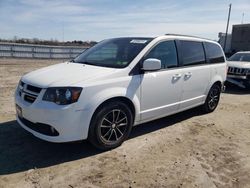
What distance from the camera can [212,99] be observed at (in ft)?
21.9

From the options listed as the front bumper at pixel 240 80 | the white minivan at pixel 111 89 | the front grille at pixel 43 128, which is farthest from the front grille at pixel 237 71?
the front grille at pixel 43 128

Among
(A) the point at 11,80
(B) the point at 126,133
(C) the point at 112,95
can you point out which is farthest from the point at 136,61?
(A) the point at 11,80

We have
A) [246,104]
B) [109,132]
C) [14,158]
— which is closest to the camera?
[14,158]

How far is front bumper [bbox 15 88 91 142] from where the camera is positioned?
3725 millimetres

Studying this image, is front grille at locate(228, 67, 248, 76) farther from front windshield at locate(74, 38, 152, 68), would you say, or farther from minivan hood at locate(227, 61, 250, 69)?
front windshield at locate(74, 38, 152, 68)

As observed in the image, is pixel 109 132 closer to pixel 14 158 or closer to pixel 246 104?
pixel 14 158

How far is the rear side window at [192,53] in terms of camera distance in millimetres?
5477

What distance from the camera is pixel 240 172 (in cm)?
387

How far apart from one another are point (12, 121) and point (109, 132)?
7.81 ft

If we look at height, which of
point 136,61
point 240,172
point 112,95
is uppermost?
point 136,61

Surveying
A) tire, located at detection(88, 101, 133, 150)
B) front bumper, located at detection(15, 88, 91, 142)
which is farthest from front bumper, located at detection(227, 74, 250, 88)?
A: front bumper, located at detection(15, 88, 91, 142)

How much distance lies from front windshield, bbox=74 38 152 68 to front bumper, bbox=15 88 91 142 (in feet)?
3.65

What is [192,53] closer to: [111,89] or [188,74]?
[188,74]

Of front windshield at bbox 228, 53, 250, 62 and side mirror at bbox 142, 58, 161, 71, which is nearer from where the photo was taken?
side mirror at bbox 142, 58, 161, 71
